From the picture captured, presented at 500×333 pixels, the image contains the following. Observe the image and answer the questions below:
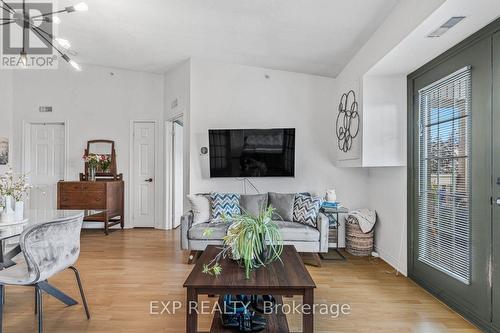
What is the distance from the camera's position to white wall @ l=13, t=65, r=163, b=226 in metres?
5.55

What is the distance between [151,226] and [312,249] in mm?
3457

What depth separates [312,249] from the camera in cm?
353

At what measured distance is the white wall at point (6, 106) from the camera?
5383 millimetres

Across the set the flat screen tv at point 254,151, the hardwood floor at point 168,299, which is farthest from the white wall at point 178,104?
the hardwood floor at point 168,299

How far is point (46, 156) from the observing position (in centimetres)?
564

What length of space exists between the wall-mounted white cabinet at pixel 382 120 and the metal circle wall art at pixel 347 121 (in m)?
0.21

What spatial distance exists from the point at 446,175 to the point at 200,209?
2.82 m

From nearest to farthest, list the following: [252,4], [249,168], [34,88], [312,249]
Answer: [252,4] → [312,249] → [249,168] → [34,88]

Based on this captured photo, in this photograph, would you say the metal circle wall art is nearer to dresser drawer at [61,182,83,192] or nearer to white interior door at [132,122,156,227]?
white interior door at [132,122,156,227]

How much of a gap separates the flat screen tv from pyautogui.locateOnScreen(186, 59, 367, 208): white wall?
269 mm

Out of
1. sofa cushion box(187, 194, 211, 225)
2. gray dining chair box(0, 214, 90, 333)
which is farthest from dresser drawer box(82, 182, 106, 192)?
gray dining chair box(0, 214, 90, 333)

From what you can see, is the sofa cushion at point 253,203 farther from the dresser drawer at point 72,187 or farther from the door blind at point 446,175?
the dresser drawer at point 72,187

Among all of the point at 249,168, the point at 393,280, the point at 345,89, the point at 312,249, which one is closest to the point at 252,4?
the point at 345,89

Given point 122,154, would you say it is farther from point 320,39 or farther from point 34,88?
point 320,39
